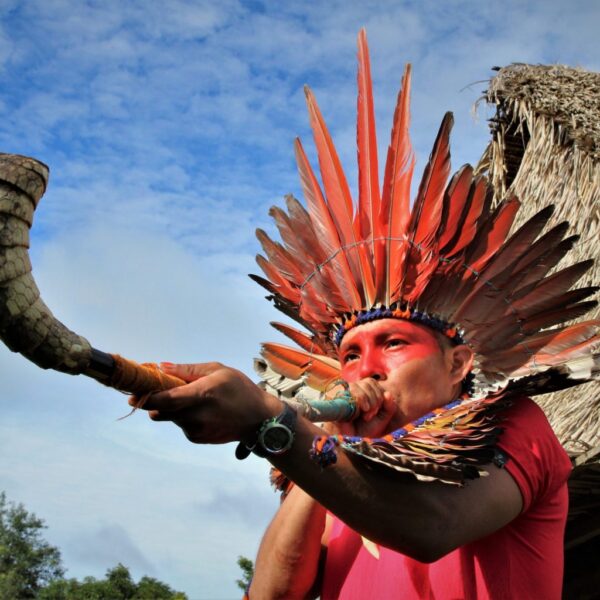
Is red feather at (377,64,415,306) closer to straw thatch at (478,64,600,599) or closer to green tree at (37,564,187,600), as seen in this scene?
straw thatch at (478,64,600,599)

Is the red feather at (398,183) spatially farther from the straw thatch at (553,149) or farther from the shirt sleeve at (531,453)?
the straw thatch at (553,149)

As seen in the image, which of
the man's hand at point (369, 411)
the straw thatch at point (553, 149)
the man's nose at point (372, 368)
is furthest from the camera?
the straw thatch at point (553, 149)

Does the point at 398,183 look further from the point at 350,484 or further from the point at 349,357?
the point at 350,484

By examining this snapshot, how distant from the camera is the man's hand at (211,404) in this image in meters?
1.69

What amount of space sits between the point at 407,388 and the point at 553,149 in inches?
175

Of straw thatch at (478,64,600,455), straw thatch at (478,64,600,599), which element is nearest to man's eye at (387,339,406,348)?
straw thatch at (478,64,600,599)

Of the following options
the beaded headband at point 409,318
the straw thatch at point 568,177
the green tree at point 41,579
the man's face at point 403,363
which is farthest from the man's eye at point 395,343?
the green tree at point 41,579

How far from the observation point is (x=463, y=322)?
292 cm

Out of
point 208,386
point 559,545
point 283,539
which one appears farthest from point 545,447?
point 208,386

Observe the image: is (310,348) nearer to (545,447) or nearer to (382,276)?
(382,276)

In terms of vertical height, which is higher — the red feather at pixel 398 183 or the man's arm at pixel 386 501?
the red feather at pixel 398 183

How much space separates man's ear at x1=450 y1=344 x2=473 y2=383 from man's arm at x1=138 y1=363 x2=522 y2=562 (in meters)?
0.74

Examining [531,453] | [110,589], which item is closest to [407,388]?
[531,453]

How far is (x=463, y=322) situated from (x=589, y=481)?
6.65ft
